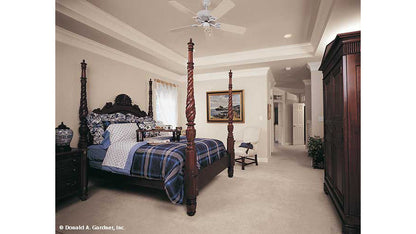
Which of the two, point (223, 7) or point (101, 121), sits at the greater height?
point (223, 7)

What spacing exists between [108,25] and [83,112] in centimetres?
143

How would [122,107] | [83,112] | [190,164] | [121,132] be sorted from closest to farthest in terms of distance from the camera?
[190,164], [83,112], [121,132], [122,107]

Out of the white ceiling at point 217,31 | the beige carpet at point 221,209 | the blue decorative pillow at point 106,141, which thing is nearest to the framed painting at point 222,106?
the white ceiling at point 217,31

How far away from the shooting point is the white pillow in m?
3.12

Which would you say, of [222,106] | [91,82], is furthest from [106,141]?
[222,106]

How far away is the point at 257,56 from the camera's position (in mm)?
4406

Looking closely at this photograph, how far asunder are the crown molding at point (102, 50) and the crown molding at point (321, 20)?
3463mm

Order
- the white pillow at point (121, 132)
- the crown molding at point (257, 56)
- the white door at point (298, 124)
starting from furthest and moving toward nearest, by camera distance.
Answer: the white door at point (298, 124) → the crown molding at point (257, 56) → the white pillow at point (121, 132)

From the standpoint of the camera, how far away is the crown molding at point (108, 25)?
248cm

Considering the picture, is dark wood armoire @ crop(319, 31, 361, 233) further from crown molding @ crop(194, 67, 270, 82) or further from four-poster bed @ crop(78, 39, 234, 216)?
crown molding @ crop(194, 67, 270, 82)

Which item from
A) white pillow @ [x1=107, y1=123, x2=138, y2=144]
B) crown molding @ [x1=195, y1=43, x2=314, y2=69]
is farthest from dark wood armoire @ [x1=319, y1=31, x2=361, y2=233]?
white pillow @ [x1=107, y1=123, x2=138, y2=144]

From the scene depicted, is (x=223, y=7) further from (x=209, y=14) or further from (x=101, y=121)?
(x=101, y=121)

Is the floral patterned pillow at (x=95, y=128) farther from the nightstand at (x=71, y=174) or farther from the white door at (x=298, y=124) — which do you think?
the white door at (x=298, y=124)
